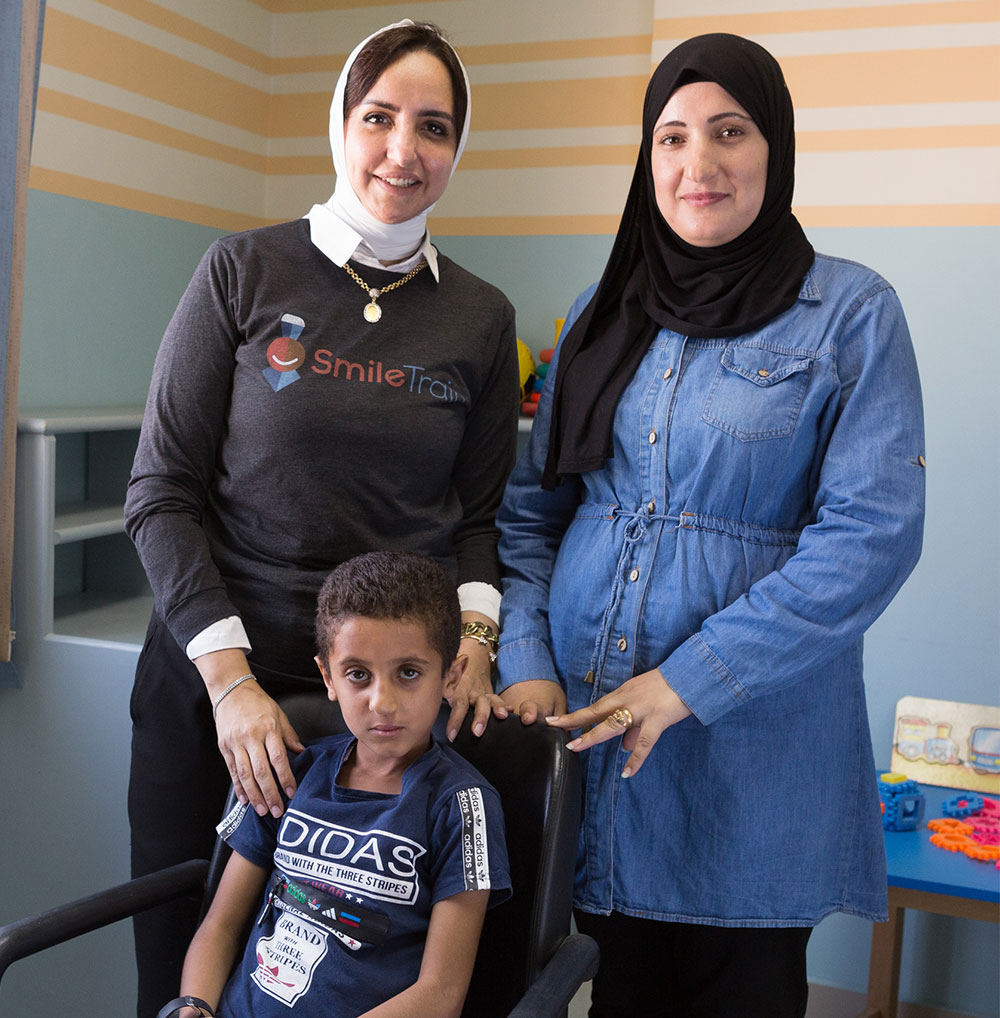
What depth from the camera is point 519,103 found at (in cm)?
312

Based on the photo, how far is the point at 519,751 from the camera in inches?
A: 52.7

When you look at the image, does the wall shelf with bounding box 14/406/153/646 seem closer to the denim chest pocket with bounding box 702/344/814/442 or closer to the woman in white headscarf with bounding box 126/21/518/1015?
the woman in white headscarf with bounding box 126/21/518/1015

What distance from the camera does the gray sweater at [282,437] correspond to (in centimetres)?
142

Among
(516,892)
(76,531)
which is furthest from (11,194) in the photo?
(516,892)

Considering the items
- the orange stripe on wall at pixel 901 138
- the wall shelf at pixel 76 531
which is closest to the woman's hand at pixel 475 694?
the wall shelf at pixel 76 531

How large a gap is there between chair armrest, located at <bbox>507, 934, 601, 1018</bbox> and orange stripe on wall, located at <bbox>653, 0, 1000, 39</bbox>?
2.28 m

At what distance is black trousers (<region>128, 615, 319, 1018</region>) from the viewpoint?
1.51 metres

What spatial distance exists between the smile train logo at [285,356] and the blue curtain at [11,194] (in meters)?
0.79

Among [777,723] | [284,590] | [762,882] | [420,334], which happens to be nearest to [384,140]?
[420,334]

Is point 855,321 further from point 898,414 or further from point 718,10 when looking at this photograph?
point 718,10

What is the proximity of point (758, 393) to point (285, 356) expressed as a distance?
Answer: 62cm

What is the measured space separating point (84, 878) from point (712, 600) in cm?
159

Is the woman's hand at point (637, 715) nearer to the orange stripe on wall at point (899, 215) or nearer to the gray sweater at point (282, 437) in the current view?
the gray sweater at point (282, 437)

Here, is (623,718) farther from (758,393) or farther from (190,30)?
(190,30)
